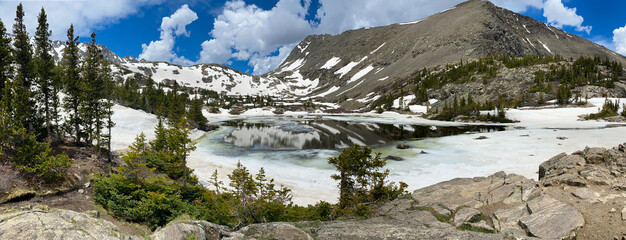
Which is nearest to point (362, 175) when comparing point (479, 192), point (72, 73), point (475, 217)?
point (475, 217)

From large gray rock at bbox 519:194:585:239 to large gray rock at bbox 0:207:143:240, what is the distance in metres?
11.7

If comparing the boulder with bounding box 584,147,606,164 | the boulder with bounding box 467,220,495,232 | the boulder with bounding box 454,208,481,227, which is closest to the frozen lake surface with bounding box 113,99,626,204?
the boulder with bounding box 584,147,606,164

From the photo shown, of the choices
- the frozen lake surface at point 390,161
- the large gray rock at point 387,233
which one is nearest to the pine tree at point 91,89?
the frozen lake surface at point 390,161

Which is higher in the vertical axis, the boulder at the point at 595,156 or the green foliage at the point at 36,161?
the boulder at the point at 595,156

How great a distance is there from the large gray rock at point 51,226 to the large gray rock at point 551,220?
11.7 m

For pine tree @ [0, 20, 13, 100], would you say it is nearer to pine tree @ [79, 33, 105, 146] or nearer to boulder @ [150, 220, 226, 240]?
pine tree @ [79, 33, 105, 146]

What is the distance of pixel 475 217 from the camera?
9.94 meters

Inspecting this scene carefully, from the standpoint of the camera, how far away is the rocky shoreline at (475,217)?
559 centimetres

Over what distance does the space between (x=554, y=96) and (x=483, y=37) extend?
83.0m

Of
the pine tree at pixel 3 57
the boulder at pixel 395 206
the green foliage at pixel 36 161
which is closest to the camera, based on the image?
the boulder at pixel 395 206

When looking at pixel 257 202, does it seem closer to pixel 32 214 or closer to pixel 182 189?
pixel 32 214

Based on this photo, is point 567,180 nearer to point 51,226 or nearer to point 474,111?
point 51,226

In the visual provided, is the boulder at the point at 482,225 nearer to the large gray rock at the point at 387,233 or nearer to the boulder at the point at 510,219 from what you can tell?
the boulder at the point at 510,219

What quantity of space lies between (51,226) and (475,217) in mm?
12359
